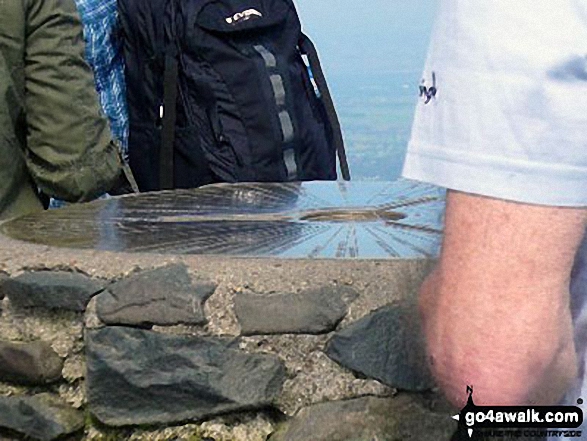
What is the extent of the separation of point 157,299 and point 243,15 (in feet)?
4.55

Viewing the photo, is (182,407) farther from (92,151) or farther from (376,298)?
(92,151)

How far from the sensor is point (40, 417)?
246cm

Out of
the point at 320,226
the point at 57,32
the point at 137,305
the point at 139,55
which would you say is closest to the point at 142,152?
the point at 139,55

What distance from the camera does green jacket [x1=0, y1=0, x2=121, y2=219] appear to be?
299cm

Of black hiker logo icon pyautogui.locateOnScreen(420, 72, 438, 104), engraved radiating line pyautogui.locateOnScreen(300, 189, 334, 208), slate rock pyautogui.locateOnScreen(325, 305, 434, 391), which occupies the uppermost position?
black hiker logo icon pyautogui.locateOnScreen(420, 72, 438, 104)

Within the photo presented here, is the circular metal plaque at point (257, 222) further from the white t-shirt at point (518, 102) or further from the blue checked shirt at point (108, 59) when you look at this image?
the white t-shirt at point (518, 102)

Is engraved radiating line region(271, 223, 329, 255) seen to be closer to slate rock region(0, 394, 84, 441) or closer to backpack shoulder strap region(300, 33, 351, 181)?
slate rock region(0, 394, 84, 441)

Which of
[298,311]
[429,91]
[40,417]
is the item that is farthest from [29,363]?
[429,91]

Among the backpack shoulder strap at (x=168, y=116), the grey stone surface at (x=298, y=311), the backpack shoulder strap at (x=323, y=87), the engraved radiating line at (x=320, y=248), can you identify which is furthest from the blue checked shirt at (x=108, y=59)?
the grey stone surface at (x=298, y=311)

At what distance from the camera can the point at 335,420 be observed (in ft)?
7.41

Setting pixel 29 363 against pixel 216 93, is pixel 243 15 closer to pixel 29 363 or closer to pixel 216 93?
pixel 216 93

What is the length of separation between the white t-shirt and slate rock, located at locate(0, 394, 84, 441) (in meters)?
1.49

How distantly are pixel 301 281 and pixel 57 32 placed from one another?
42.2 inches

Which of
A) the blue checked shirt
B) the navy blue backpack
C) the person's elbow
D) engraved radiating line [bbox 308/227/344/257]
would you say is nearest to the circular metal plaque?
engraved radiating line [bbox 308/227/344/257]
